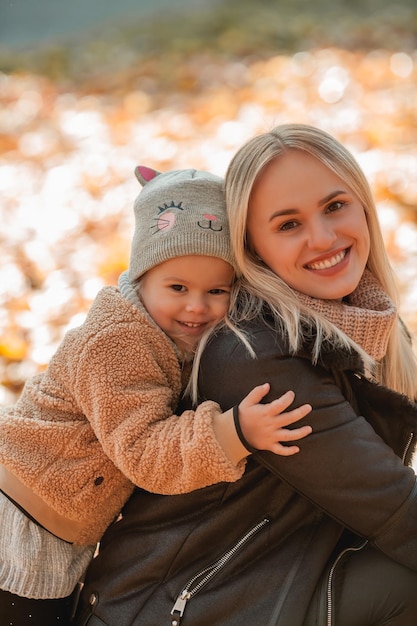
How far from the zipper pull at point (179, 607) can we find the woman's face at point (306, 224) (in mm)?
774

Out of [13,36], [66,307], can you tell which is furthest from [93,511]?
[13,36]

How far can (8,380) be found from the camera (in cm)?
327

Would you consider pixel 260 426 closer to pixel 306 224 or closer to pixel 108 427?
pixel 108 427

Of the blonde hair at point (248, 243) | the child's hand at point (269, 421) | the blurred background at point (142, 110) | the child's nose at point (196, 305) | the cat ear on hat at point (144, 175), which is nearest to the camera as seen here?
the child's hand at point (269, 421)

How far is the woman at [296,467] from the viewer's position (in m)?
1.74

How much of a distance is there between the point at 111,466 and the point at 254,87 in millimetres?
5281

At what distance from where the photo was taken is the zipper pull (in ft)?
5.80

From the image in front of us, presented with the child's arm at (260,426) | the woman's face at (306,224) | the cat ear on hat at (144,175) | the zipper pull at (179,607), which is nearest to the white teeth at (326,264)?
the woman's face at (306,224)

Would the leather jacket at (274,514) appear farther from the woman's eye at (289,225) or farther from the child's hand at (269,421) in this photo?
the woman's eye at (289,225)

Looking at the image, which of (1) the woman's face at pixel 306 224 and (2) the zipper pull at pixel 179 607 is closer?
(2) the zipper pull at pixel 179 607

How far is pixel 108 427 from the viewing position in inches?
70.7

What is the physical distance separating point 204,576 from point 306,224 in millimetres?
881

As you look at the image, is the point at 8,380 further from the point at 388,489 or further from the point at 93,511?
the point at 388,489

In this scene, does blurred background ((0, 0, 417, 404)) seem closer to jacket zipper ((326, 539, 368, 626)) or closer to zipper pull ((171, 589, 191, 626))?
jacket zipper ((326, 539, 368, 626))
